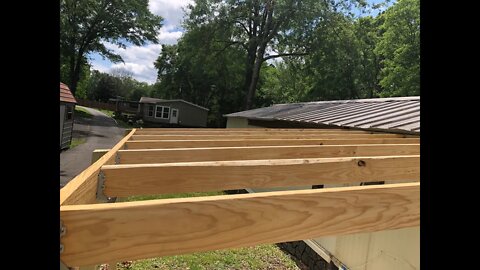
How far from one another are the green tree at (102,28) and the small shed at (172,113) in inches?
259

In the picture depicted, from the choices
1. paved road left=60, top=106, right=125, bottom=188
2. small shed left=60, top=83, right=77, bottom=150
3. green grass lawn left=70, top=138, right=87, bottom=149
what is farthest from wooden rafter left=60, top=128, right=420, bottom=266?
green grass lawn left=70, top=138, right=87, bottom=149

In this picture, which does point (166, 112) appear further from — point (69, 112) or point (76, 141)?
point (69, 112)

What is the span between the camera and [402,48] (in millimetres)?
25203

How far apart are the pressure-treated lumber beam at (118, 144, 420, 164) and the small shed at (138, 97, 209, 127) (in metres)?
34.9

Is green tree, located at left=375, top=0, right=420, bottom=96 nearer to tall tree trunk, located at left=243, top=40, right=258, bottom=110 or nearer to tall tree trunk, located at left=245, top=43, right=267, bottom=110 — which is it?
tall tree trunk, located at left=245, top=43, right=267, bottom=110

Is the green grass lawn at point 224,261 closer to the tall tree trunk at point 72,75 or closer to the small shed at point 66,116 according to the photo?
the small shed at point 66,116

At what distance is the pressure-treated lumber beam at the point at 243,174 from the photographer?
1804mm

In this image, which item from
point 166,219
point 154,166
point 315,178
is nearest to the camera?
point 166,219

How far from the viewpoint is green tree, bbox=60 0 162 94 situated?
31.9 m

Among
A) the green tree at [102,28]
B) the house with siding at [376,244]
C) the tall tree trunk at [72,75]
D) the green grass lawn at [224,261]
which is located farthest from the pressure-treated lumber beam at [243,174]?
the tall tree trunk at [72,75]

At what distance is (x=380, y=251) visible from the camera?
469 centimetres

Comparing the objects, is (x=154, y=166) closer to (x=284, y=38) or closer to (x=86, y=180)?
(x=86, y=180)
